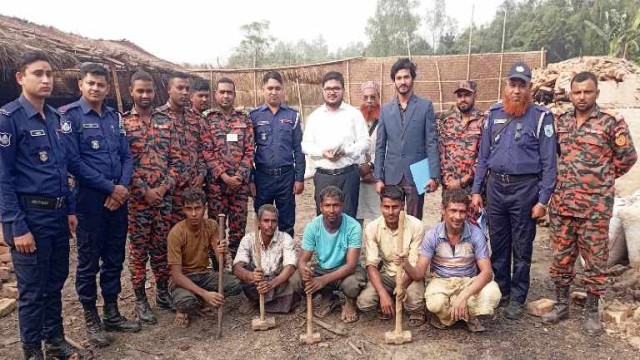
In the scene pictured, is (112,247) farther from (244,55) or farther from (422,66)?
(244,55)

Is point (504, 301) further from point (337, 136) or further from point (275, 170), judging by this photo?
point (275, 170)

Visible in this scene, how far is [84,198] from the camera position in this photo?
364cm

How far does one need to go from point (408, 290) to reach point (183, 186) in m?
2.38

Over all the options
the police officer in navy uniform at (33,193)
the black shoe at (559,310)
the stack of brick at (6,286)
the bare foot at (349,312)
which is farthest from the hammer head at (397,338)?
the stack of brick at (6,286)

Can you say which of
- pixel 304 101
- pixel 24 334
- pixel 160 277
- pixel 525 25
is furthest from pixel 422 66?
pixel 525 25

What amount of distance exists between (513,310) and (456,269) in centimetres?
72

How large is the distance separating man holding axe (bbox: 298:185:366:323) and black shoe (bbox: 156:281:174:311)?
1353 millimetres

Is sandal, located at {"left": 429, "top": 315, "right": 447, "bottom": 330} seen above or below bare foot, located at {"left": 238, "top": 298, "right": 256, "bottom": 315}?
above

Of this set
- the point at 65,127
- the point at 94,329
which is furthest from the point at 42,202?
the point at 94,329

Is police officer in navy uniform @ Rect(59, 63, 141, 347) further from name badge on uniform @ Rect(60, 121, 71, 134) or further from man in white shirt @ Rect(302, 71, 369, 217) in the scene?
man in white shirt @ Rect(302, 71, 369, 217)

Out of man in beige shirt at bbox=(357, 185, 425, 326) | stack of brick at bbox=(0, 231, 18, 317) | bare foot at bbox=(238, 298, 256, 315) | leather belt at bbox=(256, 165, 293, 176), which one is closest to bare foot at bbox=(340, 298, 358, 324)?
man in beige shirt at bbox=(357, 185, 425, 326)

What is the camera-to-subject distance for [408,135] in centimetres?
462

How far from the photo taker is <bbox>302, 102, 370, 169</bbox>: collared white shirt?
4738 millimetres

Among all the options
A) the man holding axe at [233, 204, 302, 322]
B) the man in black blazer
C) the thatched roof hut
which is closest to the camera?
the man holding axe at [233, 204, 302, 322]
